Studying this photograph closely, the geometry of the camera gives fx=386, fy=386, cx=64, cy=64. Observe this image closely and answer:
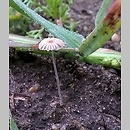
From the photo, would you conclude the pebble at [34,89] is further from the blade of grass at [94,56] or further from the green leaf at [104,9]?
the green leaf at [104,9]

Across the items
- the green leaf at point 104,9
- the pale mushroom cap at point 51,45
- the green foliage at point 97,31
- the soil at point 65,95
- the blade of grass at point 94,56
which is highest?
the green leaf at point 104,9

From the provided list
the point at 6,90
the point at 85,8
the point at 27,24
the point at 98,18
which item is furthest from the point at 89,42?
the point at 85,8

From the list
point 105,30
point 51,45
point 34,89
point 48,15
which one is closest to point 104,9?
point 105,30

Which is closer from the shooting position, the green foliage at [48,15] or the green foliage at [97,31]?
the green foliage at [97,31]

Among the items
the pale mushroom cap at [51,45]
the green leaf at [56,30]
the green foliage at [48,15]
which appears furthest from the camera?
the green foliage at [48,15]

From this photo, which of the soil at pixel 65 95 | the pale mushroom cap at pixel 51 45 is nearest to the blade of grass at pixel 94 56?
the soil at pixel 65 95

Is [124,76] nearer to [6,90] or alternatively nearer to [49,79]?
[6,90]

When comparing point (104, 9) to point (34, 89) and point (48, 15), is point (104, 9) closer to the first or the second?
point (34, 89)
